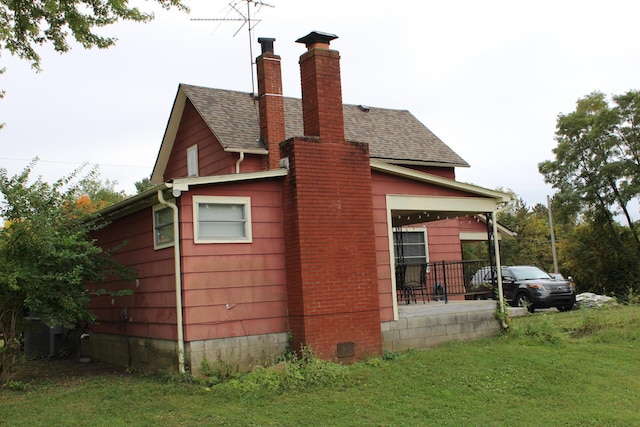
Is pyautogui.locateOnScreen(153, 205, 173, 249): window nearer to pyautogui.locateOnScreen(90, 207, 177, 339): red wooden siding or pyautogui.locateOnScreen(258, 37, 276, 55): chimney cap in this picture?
pyautogui.locateOnScreen(90, 207, 177, 339): red wooden siding

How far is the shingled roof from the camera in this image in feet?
50.9

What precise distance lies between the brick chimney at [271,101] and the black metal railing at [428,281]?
12.8 feet

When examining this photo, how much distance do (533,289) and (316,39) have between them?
10.6m

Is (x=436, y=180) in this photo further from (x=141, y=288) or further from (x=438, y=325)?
(x=141, y=288)

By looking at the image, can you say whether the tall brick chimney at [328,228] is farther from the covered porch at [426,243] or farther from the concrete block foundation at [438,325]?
the covered porch at [426,243]

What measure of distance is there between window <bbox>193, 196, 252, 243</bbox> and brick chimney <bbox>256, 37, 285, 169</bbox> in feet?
16.4

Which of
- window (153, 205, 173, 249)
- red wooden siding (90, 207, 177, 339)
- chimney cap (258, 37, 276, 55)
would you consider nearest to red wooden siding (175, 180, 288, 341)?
red wooden siding (90, 207, 177, 339)

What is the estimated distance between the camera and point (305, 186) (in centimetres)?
1016

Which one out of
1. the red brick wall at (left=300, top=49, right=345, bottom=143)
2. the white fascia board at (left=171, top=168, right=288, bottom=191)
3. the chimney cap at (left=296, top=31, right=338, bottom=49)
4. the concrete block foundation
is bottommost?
the concrete block foundation

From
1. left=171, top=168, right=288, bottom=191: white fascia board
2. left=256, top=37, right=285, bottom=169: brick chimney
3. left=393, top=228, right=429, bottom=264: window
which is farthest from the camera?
left=393, top=228, right=429, bottom=264: window

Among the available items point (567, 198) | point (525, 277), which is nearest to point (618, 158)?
point (567, 198)

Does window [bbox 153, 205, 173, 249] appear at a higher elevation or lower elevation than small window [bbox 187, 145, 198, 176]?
lower

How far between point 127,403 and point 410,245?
10.3 metres

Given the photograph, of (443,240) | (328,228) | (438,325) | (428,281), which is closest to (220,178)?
(328,228)
